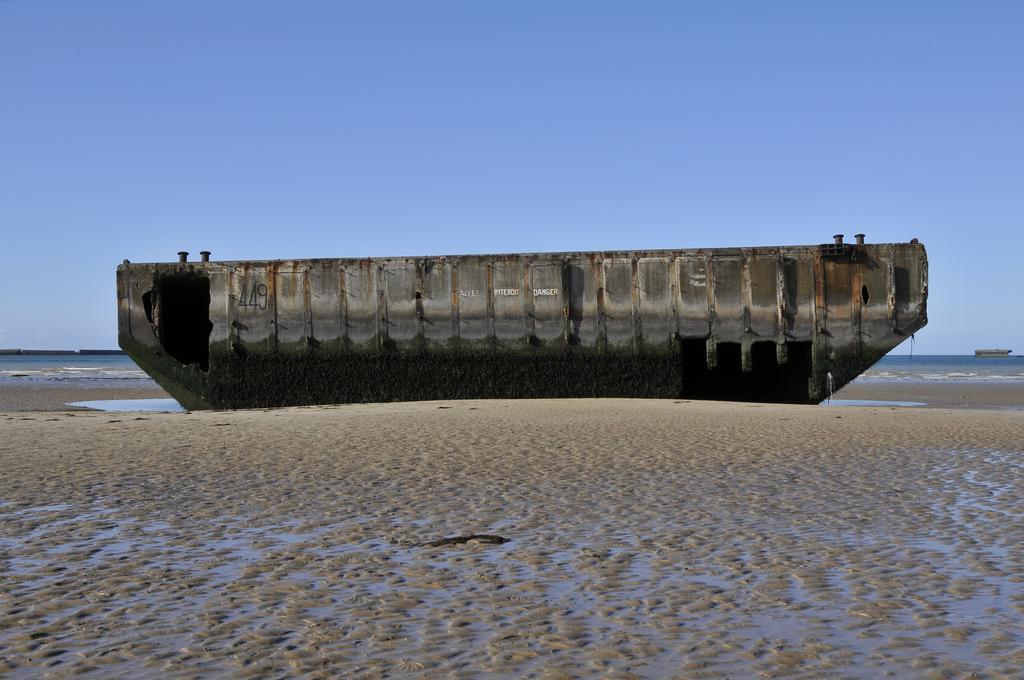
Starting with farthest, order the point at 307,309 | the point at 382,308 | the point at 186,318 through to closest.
A: the point at 186,318 < the point at 307,309 < the point at 382,308

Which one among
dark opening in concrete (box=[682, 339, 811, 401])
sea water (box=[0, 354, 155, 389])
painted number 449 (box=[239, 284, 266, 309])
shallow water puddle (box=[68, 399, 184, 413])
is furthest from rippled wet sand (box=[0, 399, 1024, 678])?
sea water (box=[0, 354, 155, 389])

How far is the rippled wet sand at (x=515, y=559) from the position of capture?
13.2 feet

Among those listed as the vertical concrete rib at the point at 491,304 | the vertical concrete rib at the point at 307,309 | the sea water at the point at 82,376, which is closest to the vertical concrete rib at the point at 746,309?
the vertical concrete rib at the point at 491,304

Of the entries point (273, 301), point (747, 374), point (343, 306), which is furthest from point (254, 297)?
point (747, 374)

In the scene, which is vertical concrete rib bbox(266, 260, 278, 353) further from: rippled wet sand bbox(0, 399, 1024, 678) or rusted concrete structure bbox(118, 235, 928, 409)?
rippled wet sand bbox(0, 399, 1024, 678)

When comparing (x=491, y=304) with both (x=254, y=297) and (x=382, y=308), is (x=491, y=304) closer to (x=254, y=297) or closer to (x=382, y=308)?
(x=382, y=308)

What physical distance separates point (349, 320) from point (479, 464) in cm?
1219

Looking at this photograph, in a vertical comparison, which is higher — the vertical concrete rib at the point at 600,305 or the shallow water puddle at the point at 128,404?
the vertical concrete rib at the point at 600,305

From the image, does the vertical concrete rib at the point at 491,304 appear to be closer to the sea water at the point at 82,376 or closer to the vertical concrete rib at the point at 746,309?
the vertical concrete rib at the point at 746,309

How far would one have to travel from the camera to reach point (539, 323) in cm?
2105

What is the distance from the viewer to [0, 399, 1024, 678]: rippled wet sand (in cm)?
403

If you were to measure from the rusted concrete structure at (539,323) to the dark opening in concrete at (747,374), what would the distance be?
1.4 inches

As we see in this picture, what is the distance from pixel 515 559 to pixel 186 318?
1948 centimetres

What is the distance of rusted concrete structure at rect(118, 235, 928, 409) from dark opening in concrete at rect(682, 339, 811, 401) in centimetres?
4
